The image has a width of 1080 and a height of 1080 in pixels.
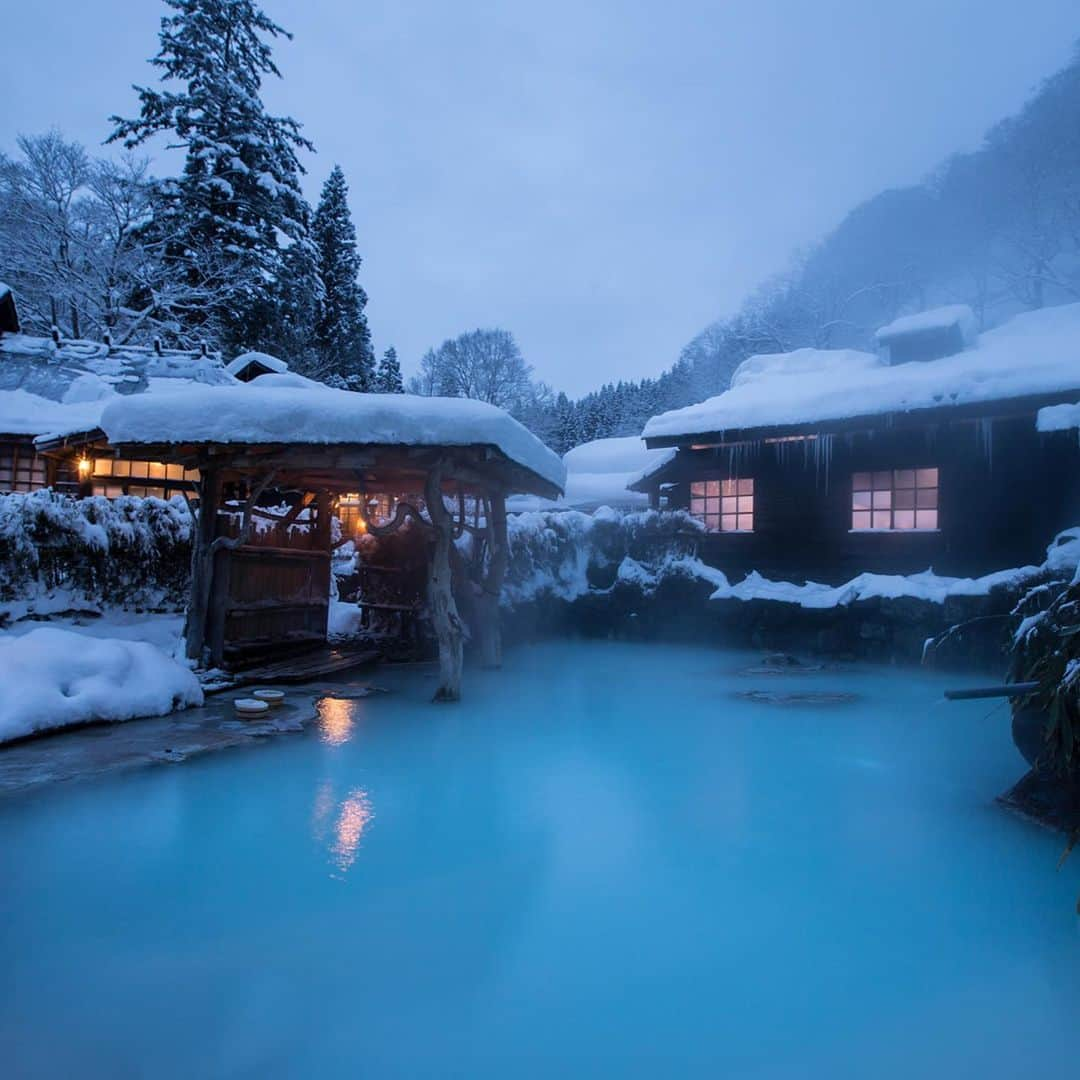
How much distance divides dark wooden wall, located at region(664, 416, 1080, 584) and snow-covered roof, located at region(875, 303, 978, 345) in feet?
Answer: 9.53

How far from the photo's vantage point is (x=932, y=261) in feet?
111

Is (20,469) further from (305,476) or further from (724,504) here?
(724,504)

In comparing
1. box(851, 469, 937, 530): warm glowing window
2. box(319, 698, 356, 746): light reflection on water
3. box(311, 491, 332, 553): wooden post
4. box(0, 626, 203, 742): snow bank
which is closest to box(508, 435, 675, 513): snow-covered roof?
box(851, 469, 937, 530): warm glowing window

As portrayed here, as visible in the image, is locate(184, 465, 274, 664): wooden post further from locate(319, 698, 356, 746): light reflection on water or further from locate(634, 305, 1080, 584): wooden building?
locate(634, 305, 1080, 584): wooden building

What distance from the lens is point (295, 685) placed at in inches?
341

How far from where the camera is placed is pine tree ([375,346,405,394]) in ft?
119

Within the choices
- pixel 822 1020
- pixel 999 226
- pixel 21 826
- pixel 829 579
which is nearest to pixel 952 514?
pixel 829 579

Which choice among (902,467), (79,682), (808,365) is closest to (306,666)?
(79,682)

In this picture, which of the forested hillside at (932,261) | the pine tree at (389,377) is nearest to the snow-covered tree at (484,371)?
the pine tree at (389,377)

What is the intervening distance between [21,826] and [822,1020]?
4264 mm

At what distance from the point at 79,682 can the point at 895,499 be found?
13.5 metres

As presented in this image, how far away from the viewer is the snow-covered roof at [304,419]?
22.9ft

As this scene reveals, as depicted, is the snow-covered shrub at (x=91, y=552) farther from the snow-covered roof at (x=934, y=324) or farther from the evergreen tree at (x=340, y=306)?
the evergreen tree at (x=340, y=306)

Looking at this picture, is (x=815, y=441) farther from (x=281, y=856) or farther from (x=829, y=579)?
(x=281, y=856)
